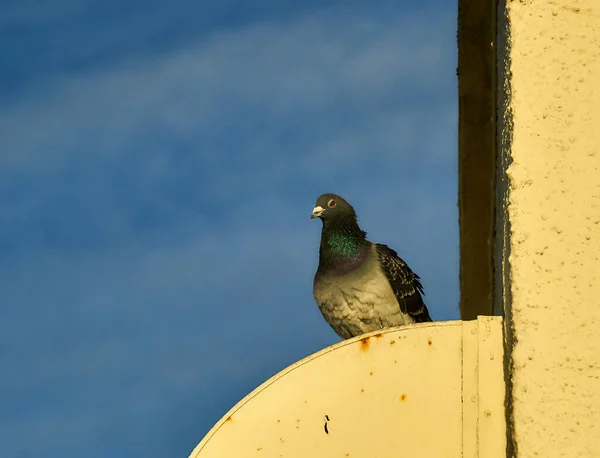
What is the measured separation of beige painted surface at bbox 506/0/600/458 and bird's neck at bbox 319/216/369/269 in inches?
198

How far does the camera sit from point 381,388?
11.1ft

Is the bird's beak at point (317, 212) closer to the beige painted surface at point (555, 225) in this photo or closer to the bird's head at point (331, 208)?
the bird's head at point (331, 208)

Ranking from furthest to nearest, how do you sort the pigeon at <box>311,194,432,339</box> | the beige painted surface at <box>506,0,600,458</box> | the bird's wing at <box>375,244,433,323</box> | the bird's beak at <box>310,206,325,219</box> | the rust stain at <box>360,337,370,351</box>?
the bird's beak at <box>310,206,325,219</box> → the bird's wing at <box>375,244,433,323</box> → the pigeon at <box>311,194,432,339</box> → the rust stain at <box>360,337,370,351</box> → the beige painted surface at <box>506,0,600,458</box>

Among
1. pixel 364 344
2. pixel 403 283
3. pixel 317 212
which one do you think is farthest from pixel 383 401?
pixel 317 212

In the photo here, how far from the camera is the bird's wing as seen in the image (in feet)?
26.9

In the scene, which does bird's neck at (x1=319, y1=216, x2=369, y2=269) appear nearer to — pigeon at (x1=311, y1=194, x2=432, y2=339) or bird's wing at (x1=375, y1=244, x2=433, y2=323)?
pigeon at (x1=311, y1=194, x2=432, y2=339)

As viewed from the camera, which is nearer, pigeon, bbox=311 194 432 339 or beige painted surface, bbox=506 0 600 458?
beige painted surface, bbox=506 0 600 458

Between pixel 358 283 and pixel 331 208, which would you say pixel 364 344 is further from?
pixel 331 208

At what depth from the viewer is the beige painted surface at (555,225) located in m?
2.98

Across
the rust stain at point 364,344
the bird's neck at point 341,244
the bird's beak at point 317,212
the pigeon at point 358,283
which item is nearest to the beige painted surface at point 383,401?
the rust stain at point 364,344

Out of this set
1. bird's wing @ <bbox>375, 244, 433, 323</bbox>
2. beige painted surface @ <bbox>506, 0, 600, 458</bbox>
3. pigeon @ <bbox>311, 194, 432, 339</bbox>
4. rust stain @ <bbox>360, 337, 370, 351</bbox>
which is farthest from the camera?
bird's wing @ <bbox>375, 244, 433, 323</bbox>

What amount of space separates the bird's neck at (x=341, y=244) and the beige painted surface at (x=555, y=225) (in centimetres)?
503

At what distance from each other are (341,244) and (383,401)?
501 centimetres

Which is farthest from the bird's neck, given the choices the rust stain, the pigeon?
the rust stain
